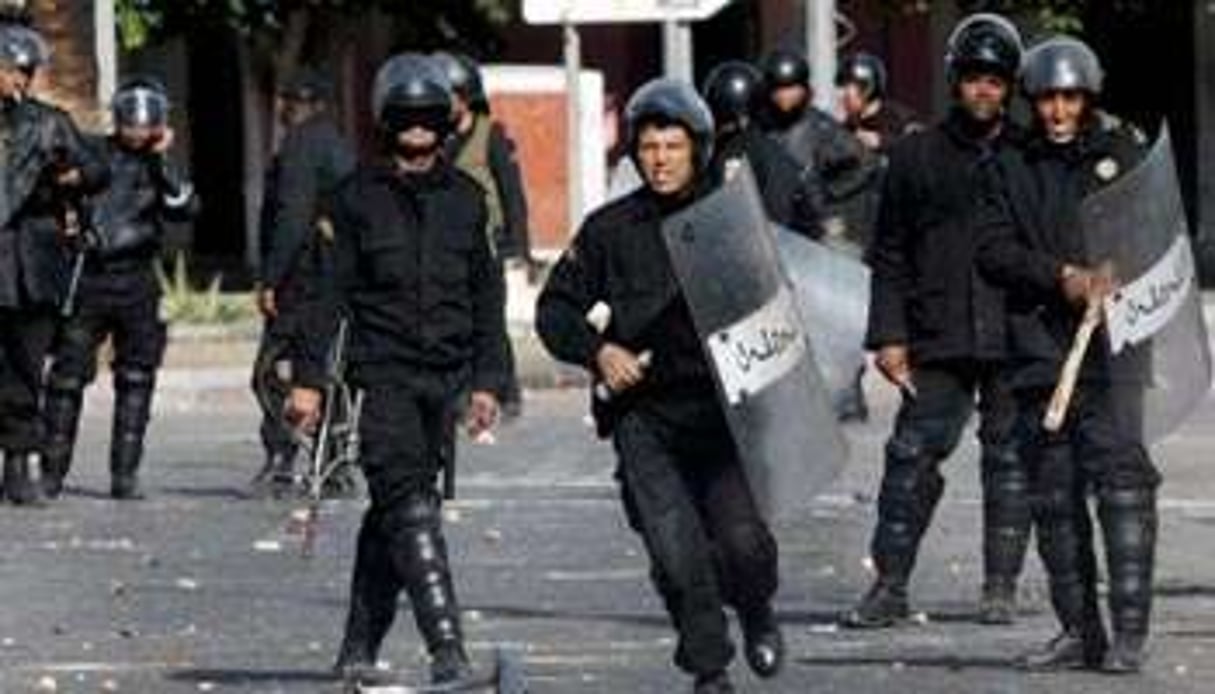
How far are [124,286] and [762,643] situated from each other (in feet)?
24.1

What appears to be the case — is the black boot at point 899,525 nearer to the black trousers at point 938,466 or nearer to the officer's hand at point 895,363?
the black trousers at point 938,466

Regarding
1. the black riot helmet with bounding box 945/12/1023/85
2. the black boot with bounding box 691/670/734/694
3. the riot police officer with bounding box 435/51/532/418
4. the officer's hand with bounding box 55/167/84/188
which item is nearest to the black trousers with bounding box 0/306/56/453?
the officer's hand with bounding box 55/167/84/188

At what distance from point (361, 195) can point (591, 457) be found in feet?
31.3

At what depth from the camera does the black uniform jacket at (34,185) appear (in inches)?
727

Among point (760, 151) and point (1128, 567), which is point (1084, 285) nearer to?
point (1128, 567)

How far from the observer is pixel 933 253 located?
45.2 feet

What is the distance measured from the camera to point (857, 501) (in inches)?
737

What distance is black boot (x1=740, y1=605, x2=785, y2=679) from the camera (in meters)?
11.9

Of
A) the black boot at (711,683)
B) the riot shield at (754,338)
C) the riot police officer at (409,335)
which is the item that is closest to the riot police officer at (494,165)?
the riot police officer at (409,335)

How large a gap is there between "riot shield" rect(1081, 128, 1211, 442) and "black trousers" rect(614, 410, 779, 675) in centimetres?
141

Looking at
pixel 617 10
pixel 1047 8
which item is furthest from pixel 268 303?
pixel 1047 8

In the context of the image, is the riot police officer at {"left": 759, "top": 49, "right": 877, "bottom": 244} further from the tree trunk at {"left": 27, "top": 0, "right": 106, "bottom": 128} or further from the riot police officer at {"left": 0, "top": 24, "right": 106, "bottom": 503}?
the tree trunk at {"left": 27, "top": 0, "right": 106, "bottom": 128}

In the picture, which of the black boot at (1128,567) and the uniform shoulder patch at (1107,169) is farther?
the uniform shoulder patch at (1107,169)

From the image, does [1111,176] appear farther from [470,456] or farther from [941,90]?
[941,90]
